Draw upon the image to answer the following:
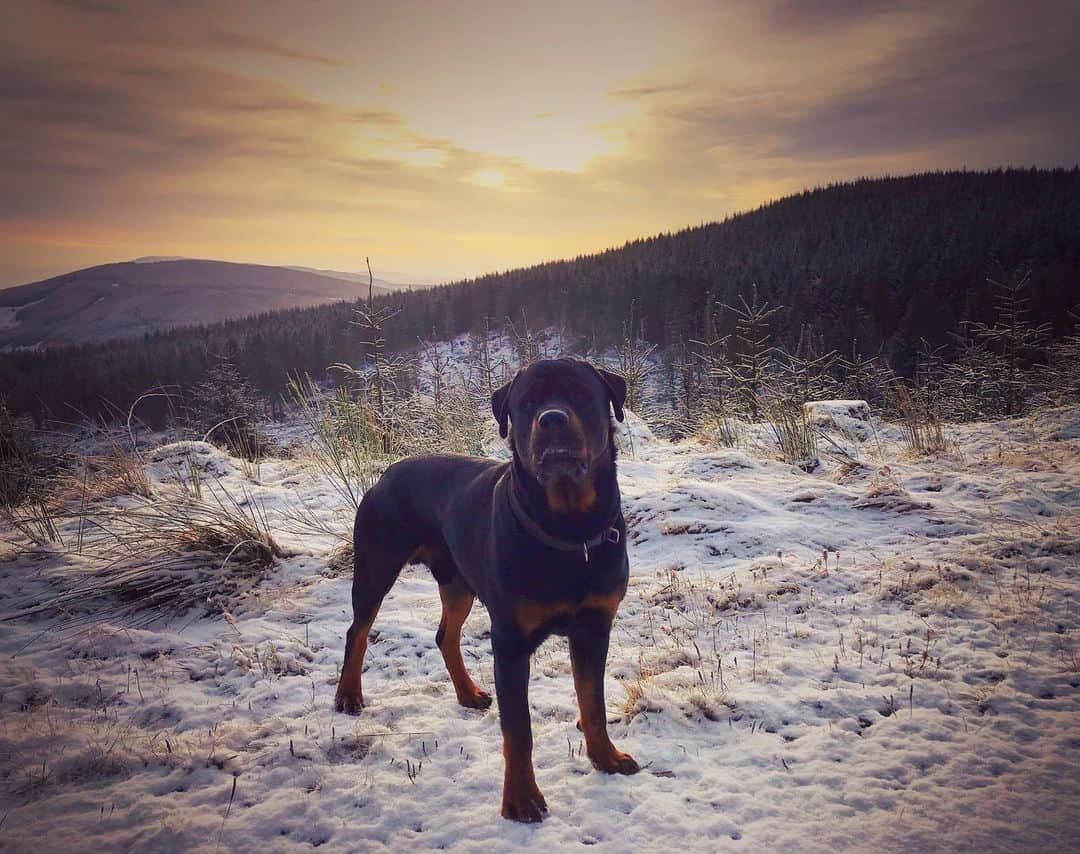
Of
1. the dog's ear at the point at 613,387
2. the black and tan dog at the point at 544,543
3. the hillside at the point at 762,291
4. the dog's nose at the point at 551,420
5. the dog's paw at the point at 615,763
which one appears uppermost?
the hillside at the point at 762,291

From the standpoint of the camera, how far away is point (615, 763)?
7.29 ft

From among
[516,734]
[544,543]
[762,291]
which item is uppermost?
[762,291]

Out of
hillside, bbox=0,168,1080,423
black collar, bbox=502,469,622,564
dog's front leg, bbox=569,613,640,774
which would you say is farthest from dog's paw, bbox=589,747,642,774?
hillside, bbox=0,168,1080,423

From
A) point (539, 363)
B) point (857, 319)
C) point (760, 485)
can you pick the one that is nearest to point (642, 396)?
point (760, 485)

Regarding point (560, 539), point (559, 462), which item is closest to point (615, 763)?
point (560, 539)

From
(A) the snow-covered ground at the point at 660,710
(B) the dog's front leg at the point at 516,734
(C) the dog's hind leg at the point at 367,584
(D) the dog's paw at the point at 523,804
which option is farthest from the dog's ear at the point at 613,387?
(D) the dog's paw at the point at 523,804

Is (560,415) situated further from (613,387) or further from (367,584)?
(367,584)

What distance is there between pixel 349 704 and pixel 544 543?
1.52m

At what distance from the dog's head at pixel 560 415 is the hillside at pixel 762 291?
30899mm

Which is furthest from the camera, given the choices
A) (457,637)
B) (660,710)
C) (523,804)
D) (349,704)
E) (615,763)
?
(457,637)

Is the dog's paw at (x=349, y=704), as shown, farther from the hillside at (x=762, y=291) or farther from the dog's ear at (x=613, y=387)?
the hillside at (x=762, y=291)

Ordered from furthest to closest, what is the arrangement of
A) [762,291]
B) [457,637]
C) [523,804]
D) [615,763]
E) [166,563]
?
1. [762,291]
2. [166,563]
3. [457,637]
4. [615,763]
5. [523,804]

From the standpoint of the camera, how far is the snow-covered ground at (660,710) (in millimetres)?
1907

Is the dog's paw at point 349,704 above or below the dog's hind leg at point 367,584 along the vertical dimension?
below
